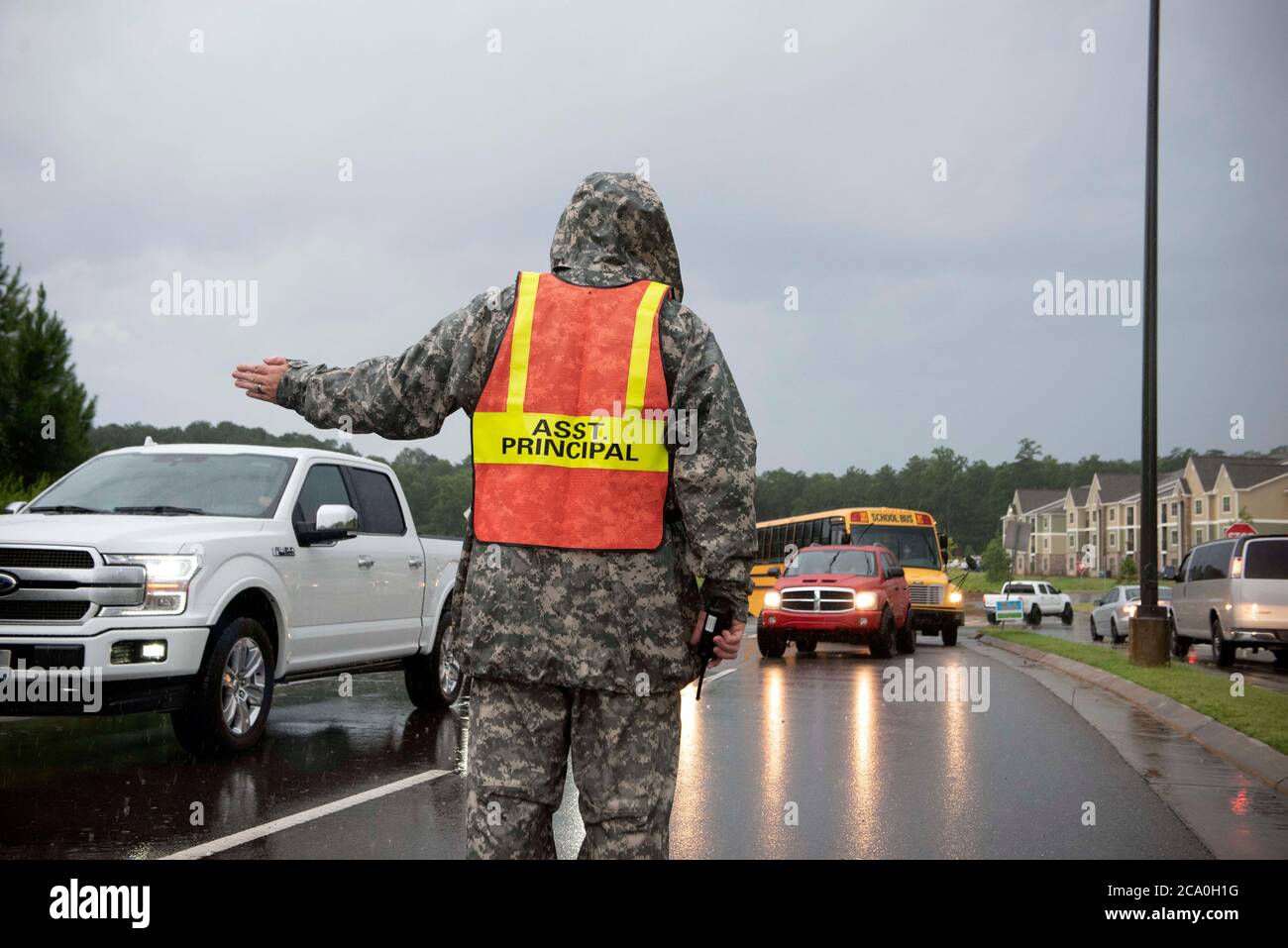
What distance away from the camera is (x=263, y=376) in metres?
3.93

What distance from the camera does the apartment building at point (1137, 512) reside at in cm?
8025

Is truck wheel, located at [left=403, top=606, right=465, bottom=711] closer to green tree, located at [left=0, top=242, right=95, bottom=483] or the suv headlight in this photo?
the suv headlight

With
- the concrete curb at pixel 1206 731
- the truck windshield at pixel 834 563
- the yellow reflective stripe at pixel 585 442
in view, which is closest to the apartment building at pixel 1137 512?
the truck windshield at pixel 834 563

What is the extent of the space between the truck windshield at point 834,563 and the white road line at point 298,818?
14.0 meters

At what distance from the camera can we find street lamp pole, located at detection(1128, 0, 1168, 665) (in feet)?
55.1

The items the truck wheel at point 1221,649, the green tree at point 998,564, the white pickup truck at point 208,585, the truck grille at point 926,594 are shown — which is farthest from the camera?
the green tree at point 998,564

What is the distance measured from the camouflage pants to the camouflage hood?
44.7 inches

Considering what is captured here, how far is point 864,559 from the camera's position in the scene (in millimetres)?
21781

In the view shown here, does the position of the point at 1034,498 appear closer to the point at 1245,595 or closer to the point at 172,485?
the point at 1245,595

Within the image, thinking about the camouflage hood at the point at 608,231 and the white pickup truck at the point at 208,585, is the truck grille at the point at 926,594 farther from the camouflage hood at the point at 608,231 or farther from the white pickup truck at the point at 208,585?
the camouflage hood at the point at 608,231
